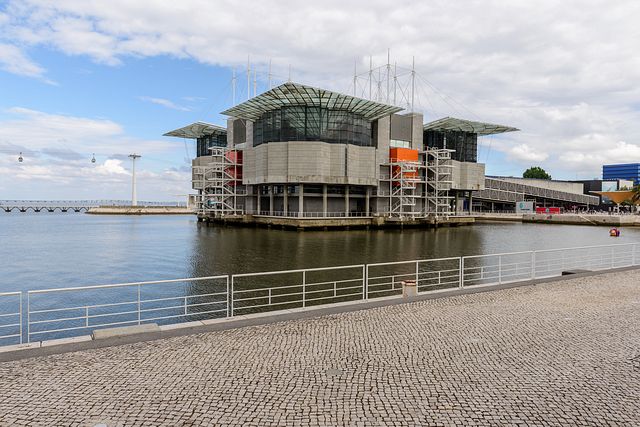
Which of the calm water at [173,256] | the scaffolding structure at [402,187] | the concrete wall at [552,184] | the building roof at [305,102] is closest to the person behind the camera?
the calm water at [173,256]

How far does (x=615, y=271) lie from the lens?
21406mm

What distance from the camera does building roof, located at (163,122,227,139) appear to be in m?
107

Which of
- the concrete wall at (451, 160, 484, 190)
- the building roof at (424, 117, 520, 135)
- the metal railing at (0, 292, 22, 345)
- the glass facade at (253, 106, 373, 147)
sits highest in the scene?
the building roof at (424, 117, 520, 135)

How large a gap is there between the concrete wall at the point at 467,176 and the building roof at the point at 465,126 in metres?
7.98

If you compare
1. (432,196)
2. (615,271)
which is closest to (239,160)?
(432,196)

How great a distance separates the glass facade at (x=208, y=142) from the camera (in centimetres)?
11162

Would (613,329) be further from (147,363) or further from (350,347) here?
(147,363)

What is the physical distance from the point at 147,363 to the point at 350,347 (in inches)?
168

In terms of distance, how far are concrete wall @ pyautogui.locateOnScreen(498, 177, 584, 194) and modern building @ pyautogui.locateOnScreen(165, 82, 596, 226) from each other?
133 feet

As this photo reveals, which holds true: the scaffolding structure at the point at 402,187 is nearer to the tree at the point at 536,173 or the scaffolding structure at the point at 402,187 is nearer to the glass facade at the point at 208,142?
the glass facade at the point at 208,142

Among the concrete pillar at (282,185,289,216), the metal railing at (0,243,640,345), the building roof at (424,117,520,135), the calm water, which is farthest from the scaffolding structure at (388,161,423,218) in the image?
the metal railing at (0,243,640,345)

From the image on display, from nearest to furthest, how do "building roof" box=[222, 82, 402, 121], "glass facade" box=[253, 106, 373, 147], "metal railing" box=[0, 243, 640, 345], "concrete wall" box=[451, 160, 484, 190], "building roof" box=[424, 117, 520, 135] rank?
"metal railing" box=[0, 243, 640, 345] → "building roof" box=[222, 82, 402, 121] → "glass facade" box=[253, 106, 373, 147] → "building roof" box=[424, 117, 520, 135] → "concrete wall" box=[451, 160, 484, 190]

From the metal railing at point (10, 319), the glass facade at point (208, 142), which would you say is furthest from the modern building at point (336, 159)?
the metal railing at point (10, 319)

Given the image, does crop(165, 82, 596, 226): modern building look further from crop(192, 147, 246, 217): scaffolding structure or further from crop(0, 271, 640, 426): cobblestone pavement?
crop(0, 271, 640, 426): cobblestone pavement
